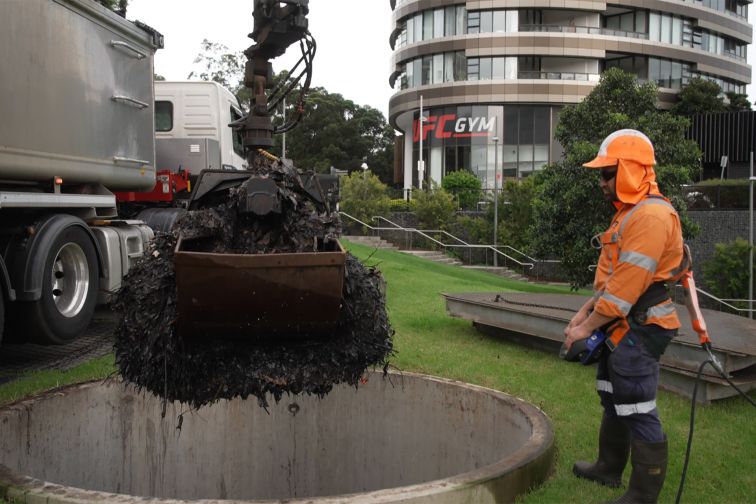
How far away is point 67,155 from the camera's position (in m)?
7.02

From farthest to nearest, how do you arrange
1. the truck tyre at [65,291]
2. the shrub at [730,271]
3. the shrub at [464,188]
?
the shrub at [464,188]
the shrub at [730,271]
the truck tyre at [65,291]

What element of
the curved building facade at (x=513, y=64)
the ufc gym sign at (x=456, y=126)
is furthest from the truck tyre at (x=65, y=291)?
the ufc gym sign at (x=456, y=126)

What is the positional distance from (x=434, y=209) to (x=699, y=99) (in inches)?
881

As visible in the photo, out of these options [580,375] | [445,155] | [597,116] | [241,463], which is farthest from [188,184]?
[445,155]

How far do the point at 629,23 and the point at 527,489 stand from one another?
42693mm

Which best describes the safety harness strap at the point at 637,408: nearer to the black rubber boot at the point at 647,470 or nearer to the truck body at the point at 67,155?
the black rubber boot at the point at 647,470

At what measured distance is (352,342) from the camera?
417 cm

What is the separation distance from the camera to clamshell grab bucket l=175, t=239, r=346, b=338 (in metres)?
3.49

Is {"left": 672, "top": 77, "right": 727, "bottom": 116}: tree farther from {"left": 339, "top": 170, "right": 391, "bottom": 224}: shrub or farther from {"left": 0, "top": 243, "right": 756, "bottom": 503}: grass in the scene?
{"left": 0, "top": 243, "right": 756, "bottom": 503}: grass

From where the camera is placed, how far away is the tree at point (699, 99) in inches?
1604

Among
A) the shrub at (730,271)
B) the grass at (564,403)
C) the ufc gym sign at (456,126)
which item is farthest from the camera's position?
the ufc gym sign at (456,126)

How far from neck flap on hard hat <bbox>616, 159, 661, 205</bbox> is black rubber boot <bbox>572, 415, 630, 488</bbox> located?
1277mm

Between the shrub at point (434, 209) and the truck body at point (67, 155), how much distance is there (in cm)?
1777

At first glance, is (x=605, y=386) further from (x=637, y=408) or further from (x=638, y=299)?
Answer: (x=638, y=299)
